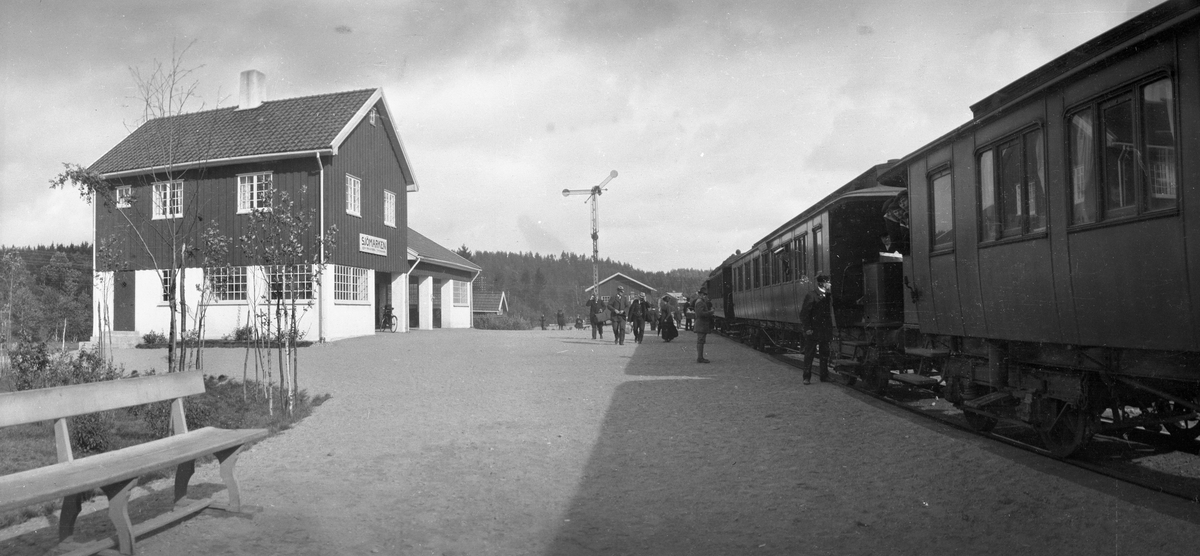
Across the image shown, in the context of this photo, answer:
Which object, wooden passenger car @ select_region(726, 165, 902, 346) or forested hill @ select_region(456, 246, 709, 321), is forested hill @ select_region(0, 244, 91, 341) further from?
forested hill @ select_region(456, 246, 709, 321)

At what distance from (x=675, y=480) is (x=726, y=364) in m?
10.0

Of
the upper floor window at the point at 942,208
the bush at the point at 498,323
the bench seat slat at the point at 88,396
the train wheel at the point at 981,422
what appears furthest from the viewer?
the bush at the point at 498,323

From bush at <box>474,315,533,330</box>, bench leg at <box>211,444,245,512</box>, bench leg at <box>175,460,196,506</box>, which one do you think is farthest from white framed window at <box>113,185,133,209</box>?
bush at <box>474,315,533,330</box>

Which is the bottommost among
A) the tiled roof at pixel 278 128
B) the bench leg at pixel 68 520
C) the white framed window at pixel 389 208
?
the bench leg at pixel 68 520

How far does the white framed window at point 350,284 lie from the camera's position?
2303 cm

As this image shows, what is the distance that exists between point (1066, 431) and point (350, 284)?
2092 cm

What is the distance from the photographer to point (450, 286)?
116ft

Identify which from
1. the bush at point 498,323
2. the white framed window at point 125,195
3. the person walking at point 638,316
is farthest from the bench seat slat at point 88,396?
the bush at point 498,323

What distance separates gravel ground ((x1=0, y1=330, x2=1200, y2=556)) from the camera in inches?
171

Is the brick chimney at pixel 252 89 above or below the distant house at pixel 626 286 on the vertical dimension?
above

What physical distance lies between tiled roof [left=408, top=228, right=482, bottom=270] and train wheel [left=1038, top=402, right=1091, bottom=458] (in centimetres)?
2585

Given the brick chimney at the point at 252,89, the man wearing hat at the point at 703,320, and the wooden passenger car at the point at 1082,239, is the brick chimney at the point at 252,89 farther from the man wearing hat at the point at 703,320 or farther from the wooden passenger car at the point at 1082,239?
the wooden passenger car at the point at 1082,239

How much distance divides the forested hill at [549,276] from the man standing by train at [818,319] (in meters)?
62.0

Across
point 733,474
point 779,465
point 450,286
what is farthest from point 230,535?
point 450,286
